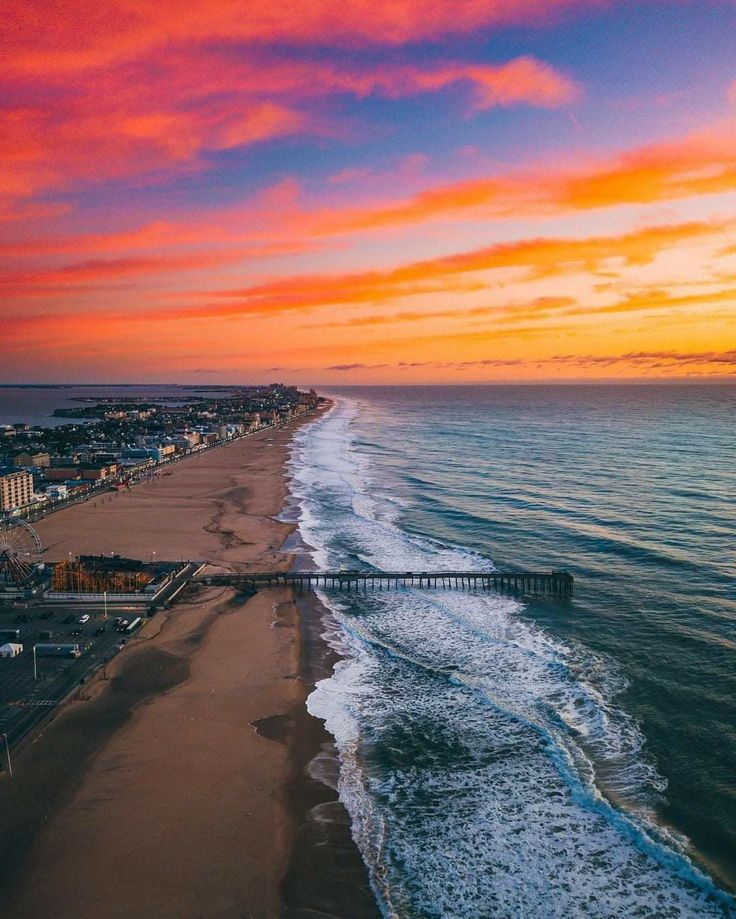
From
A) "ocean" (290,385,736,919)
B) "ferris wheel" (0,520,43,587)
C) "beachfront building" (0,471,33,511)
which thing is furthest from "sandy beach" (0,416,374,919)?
"beachfront building" (0,471,33,511)

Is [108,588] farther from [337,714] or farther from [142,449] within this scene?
[142,449]

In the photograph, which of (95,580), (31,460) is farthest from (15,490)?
(95,580)

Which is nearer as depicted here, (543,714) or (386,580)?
(543,714)

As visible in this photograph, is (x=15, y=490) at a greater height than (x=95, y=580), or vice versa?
(x=15, y=490)

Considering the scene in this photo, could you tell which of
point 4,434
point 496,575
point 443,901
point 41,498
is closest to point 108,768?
point 443,901

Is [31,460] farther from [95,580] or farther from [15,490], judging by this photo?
[95,580]

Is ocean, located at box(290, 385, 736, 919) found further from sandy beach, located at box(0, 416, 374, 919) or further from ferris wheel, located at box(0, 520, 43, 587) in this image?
ferris wheel, located at box(0, 520, 43, 587)

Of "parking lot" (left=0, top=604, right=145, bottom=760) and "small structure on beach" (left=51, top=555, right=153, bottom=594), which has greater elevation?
"small structure on beach" (left=51, top=555, right=153, bottom=594)
